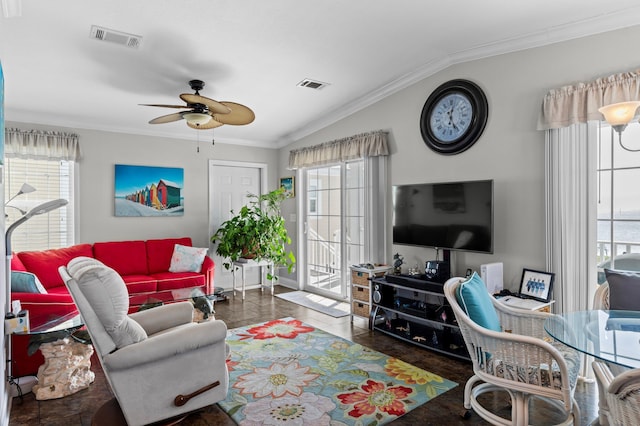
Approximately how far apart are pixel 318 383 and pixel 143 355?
4.39 feet

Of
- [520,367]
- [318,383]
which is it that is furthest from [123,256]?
[520,367]

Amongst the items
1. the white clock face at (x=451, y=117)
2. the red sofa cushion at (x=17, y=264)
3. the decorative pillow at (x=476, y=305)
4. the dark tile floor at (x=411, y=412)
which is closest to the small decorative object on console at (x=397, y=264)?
the dark tile floor at (x=411, y=412)

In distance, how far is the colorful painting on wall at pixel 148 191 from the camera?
523cm

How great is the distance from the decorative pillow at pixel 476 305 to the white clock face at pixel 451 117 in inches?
74.5

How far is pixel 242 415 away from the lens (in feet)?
8.05

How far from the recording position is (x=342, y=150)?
16.8 ft

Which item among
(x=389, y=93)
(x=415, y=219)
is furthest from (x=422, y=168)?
(x=389, y=93)

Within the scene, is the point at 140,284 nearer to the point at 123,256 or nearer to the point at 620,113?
the point at 123,256

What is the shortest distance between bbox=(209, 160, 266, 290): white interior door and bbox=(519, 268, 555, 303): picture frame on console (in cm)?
438

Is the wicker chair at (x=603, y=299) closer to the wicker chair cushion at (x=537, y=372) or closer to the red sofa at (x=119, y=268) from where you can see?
the wicker chair cushion at (x=537, y=372)

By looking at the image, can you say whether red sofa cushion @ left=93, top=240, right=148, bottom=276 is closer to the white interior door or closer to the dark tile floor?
the white interior door

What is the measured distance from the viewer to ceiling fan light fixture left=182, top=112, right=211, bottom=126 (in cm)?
347

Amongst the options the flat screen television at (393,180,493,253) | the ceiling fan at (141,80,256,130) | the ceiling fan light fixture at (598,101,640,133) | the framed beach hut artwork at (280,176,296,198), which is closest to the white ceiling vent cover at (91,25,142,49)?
the ceiling fan at (141,80,256,130)

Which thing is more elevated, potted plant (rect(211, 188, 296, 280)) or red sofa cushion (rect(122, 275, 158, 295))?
potted plant (rect(211, 188, 296, 280))
